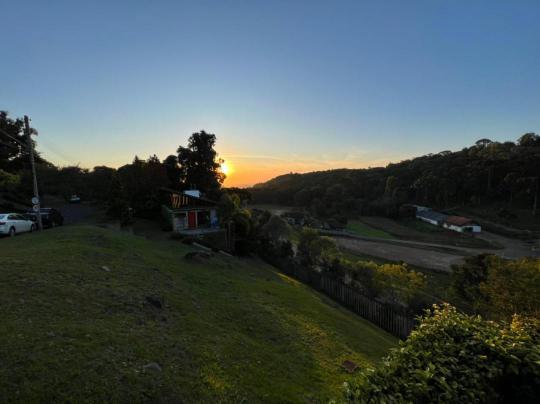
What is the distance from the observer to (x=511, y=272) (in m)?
17.3

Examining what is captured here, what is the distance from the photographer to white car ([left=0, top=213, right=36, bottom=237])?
674 inches

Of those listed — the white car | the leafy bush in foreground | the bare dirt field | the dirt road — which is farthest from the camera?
the bare dirt field

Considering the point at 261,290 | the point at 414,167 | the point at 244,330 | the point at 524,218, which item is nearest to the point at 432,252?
the point at 524,218

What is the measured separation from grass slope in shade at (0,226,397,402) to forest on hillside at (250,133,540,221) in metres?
84.5

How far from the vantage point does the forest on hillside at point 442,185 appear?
81.1 m

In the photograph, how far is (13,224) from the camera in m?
17.6

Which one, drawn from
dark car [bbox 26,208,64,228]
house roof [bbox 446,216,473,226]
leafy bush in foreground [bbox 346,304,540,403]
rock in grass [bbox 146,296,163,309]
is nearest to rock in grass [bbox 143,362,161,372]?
rock in grass [bbox 146,296,163,309]

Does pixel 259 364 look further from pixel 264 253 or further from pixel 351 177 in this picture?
pixel 351 177

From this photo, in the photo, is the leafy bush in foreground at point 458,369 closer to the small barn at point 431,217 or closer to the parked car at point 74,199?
the parked car at point 74,199

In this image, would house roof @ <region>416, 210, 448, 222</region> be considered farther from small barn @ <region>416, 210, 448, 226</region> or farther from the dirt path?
the dirt path

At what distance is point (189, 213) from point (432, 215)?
239ft

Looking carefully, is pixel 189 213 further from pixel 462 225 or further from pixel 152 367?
pixel 462 225

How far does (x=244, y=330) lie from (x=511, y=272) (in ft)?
57.3

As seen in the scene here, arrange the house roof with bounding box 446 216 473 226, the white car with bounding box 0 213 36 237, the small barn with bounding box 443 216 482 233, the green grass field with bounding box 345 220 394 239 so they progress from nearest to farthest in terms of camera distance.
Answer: the white car with bounding box 0 213 36 237
the green grass field with bounding box 345 220 394 239
the small barn with bounding box 443 216 482 233
the house roof with bounding box 446 216 473 226
